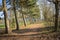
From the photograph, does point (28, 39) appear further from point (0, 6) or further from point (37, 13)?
point (37, 13)

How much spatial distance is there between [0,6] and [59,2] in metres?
7.38

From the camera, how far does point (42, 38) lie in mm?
11969

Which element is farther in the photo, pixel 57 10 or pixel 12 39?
pixel 57 10

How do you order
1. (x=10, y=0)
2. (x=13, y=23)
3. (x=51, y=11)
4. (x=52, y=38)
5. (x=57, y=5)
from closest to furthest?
(x=52, y=38), (x=57, y=5), (x=51, y=11), (x=10, y=0), (x=13, y=23)

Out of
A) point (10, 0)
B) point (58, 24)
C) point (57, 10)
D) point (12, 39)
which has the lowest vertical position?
point (12, 39)

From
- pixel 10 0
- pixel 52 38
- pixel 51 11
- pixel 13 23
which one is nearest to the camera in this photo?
pixel 52 38

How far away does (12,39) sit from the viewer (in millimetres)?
12562

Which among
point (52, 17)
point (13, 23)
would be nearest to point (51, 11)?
point (52, 17)

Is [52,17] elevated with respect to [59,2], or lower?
lower

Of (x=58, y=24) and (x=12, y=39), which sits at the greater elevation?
(x=58, y=24)

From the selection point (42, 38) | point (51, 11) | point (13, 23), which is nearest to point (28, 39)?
point (42, 38)

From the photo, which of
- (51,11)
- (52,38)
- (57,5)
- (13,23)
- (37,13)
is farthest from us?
(37,13)

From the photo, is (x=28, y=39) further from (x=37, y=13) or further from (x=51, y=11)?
(x=37, y=13)

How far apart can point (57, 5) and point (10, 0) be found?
26.0 feet
